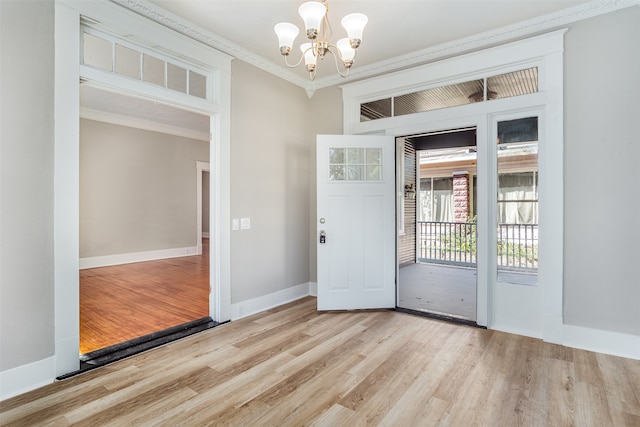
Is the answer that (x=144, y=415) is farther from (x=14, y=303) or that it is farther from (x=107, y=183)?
(x=107, y=183)

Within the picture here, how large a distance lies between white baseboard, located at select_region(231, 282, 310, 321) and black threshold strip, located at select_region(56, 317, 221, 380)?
30cm

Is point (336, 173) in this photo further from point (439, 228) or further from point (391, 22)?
point (439, 228)

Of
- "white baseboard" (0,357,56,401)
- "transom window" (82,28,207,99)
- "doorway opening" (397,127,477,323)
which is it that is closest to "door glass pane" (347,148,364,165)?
"doorway opening" (397,127,477,323)

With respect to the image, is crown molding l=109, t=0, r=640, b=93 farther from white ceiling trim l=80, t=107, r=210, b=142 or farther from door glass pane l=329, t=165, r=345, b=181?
white ceiling trim l=80, t=107, r=210, b=142

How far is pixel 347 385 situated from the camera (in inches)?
89.4

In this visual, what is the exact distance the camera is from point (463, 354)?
276 cm

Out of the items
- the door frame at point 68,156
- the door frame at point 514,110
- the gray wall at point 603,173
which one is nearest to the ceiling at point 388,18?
the door frame at point 514,110

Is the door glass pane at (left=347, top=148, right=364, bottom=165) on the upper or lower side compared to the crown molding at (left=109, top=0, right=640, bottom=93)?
lower

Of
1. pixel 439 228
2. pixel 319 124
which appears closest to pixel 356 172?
pixel 319 124

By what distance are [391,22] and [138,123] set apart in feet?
19.4

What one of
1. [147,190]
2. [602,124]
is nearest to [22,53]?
[602,124]

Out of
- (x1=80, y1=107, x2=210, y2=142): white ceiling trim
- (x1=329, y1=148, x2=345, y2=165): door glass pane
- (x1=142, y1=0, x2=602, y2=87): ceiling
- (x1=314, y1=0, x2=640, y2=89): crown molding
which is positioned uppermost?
(x1=80, y1=107, x2=210, y2=142): white ceiling trim

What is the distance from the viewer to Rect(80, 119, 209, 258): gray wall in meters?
6.28

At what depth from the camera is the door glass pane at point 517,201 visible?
319 cm
